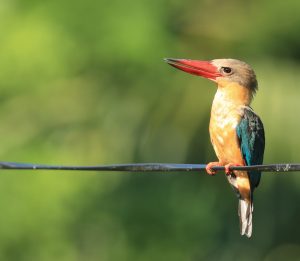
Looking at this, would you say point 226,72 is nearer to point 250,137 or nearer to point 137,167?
point 250,137

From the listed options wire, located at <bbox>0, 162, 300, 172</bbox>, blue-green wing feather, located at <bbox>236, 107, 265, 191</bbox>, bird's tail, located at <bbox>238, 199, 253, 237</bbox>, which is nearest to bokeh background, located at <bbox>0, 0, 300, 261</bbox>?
bird's tail, located at <bbox>238, 199, 253, 237</bbox>

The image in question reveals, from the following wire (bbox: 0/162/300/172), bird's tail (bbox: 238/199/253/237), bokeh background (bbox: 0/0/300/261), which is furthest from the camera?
→ bokeh background (bbox: 0/0/300/261)

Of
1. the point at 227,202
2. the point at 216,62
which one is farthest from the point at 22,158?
the point at 216,62

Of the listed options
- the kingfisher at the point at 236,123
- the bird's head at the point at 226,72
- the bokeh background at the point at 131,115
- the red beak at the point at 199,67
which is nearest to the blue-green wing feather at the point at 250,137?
the kingfisher at the point at 236,123

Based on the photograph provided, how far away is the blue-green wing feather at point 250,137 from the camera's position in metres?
9.62

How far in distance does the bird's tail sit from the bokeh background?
14.7 ft

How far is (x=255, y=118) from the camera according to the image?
968cm

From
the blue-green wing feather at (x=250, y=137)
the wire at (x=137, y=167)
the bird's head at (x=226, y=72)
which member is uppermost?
the bird's head at (x=226, y=72)

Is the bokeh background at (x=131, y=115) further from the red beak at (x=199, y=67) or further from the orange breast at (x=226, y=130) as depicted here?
the orange breast at (x=226, y=130)

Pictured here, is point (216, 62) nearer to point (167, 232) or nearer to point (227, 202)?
point (227, 202)

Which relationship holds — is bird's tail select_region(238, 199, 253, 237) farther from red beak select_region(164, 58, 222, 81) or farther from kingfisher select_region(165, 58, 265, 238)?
red beak select_region(164, 58, 222, 81)

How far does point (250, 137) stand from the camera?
381 inches

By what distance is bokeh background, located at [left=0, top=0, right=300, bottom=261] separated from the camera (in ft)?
50.0

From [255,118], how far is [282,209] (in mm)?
5843
